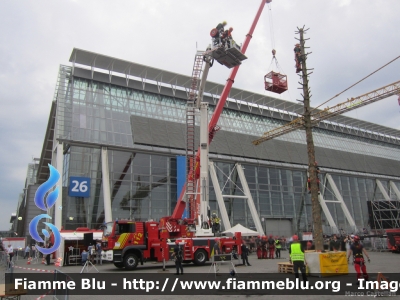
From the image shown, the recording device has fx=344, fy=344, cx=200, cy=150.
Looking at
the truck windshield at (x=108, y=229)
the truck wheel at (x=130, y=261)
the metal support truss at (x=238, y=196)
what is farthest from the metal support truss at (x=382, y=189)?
the truck windshield at (x=108, y=229)

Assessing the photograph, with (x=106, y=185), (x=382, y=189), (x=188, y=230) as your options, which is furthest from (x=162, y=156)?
(x=382, y=189)

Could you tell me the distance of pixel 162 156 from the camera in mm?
37656

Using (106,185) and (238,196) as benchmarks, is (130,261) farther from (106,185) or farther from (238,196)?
(238,196)

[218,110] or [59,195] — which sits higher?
[218,110]

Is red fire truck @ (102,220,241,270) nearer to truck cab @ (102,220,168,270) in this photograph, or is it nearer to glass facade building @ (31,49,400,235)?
truck cab @ (102,220,168,270)

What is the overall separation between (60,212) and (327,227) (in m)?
34.5

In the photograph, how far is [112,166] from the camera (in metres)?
34.5

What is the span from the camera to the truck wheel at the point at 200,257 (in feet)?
70.4

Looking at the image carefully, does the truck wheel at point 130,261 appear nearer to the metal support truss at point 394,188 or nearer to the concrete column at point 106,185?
the concrete column at point 106,185

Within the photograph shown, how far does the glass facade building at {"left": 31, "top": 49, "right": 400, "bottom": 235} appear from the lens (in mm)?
33500

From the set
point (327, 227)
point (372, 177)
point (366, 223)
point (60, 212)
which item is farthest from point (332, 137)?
point (60, 212)

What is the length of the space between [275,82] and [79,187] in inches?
784

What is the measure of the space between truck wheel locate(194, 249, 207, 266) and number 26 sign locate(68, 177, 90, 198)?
14970 millimetres

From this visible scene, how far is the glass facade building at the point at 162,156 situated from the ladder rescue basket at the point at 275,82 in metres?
14.0
